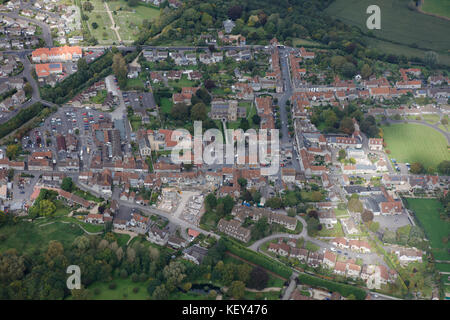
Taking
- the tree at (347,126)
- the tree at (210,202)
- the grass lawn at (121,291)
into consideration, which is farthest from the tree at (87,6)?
the grass lawn at (121,291)

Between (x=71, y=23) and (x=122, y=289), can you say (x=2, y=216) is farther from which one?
(x=71, y=23)

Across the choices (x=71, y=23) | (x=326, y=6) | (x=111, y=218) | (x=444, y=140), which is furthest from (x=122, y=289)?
(x=326, y=6)

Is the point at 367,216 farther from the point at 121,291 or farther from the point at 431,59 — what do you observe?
the point at 431,59

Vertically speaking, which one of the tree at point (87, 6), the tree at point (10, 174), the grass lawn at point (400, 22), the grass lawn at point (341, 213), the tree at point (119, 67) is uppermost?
the tree at point (87, 6)

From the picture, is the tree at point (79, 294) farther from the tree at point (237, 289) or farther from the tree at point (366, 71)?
the tree at point (366, 71)

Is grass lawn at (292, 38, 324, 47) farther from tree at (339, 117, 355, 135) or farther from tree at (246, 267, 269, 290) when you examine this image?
tree at (246, 267, 269, 290)

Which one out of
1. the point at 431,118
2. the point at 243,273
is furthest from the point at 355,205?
the point at 431,118
